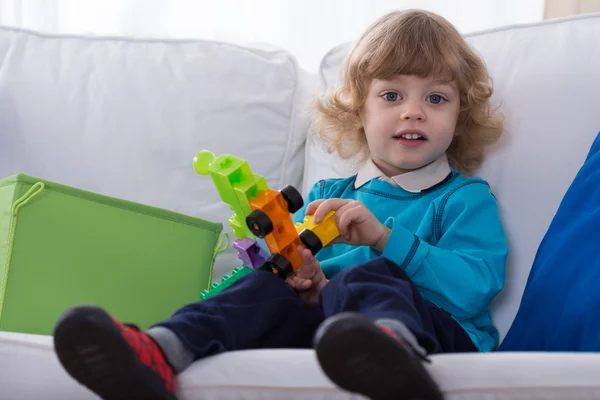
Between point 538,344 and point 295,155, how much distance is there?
68 cm

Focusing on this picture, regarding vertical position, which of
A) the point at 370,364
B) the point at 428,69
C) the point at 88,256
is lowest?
the point at 88,256

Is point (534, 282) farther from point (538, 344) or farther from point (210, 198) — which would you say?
A: point (210, 198)

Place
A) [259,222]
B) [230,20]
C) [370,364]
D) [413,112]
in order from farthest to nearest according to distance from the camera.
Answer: [230,20], [413,112], [259,222], [370,364]

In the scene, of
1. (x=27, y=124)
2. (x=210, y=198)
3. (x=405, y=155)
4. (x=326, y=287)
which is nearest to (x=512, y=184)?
(x=405, y=155)

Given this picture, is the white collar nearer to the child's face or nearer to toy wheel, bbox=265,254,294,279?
the child's face

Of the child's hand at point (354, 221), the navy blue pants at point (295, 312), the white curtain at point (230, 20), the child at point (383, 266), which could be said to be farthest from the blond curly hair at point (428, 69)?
the white curtain at point (230, 20)

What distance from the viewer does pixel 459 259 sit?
111 centimetres

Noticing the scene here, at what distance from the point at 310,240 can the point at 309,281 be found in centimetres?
10

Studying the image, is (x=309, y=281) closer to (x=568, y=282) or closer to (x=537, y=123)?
(x=568, y=282)

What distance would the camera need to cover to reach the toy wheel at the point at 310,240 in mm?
1014

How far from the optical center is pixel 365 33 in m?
1.36

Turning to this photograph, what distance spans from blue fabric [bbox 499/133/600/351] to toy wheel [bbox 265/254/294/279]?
347mm

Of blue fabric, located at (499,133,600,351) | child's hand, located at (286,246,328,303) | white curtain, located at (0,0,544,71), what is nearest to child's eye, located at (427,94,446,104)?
blue fabric, located at (499,133,600,351)

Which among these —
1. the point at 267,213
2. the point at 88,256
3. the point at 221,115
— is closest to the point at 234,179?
the point at 267,213
